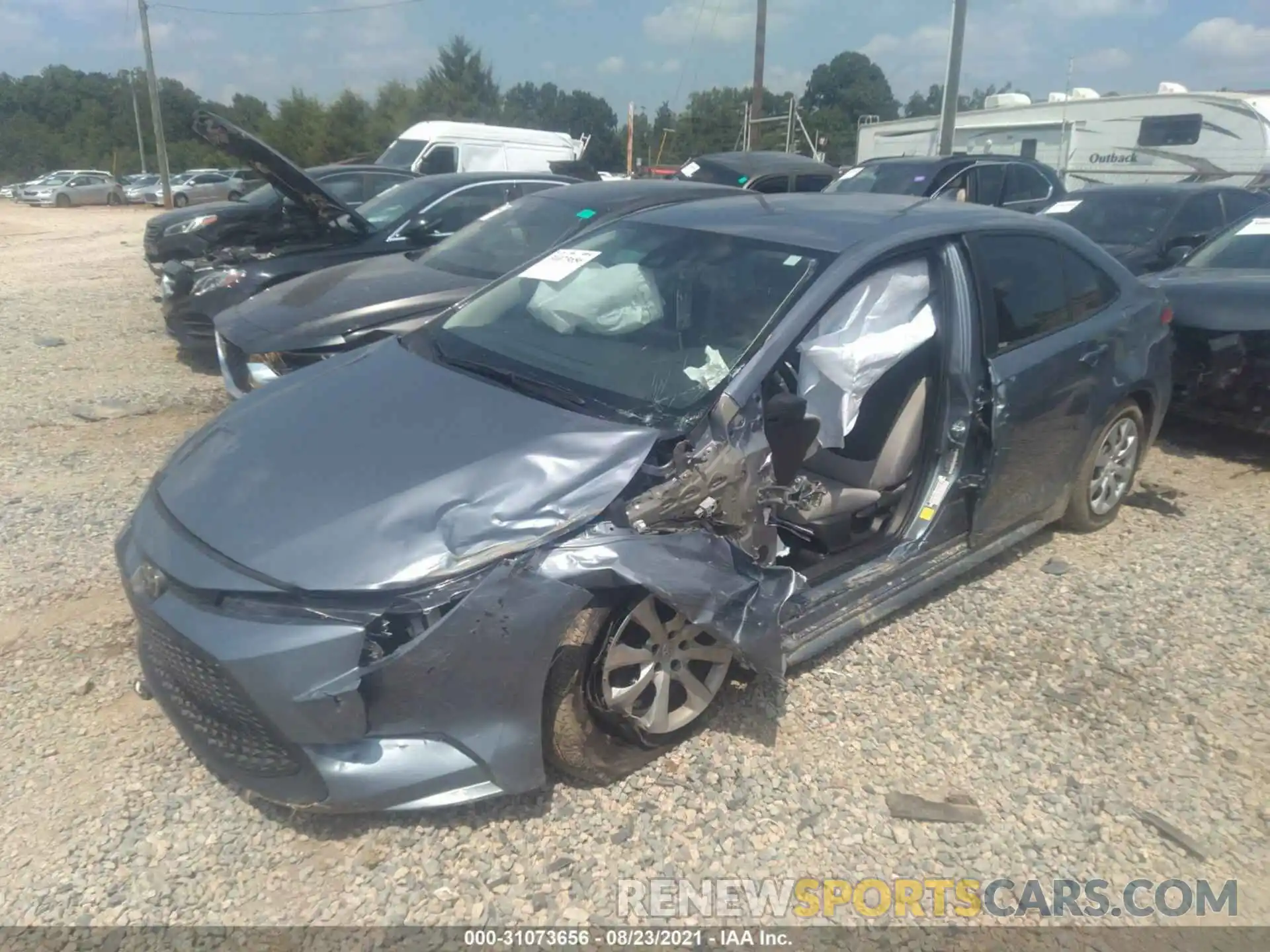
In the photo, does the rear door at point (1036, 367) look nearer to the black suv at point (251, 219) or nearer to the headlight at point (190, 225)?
the black suv at point (251, 219)

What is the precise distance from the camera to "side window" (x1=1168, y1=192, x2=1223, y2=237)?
8.51m

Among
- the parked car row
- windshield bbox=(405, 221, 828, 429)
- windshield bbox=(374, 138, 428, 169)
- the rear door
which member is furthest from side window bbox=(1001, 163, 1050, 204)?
windshield bbox=(374, 138, 428, 169)

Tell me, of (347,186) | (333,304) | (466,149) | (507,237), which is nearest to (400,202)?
(507,237)

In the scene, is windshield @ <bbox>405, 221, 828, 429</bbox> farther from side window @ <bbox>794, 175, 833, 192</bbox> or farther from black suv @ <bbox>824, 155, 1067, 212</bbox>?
side window @ <bbox>794, 175, 833, 192</bbox>

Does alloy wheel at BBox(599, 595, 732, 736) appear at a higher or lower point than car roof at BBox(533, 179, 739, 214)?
lower

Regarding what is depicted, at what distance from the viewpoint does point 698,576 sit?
2734 mm

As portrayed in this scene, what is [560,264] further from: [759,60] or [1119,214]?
[759,60]

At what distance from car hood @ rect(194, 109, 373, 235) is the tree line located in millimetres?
21415

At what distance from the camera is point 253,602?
96.4 inches

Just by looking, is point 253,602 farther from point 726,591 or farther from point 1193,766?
point 1193,766

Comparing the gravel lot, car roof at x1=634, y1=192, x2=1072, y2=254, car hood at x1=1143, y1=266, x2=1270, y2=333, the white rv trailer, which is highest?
the white rv trailer

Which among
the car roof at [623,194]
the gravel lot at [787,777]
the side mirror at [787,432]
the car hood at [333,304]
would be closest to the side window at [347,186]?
the car roof at [623,194]

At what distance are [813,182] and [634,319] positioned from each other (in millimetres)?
10794

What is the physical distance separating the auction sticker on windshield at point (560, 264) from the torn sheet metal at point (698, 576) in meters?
1.52
